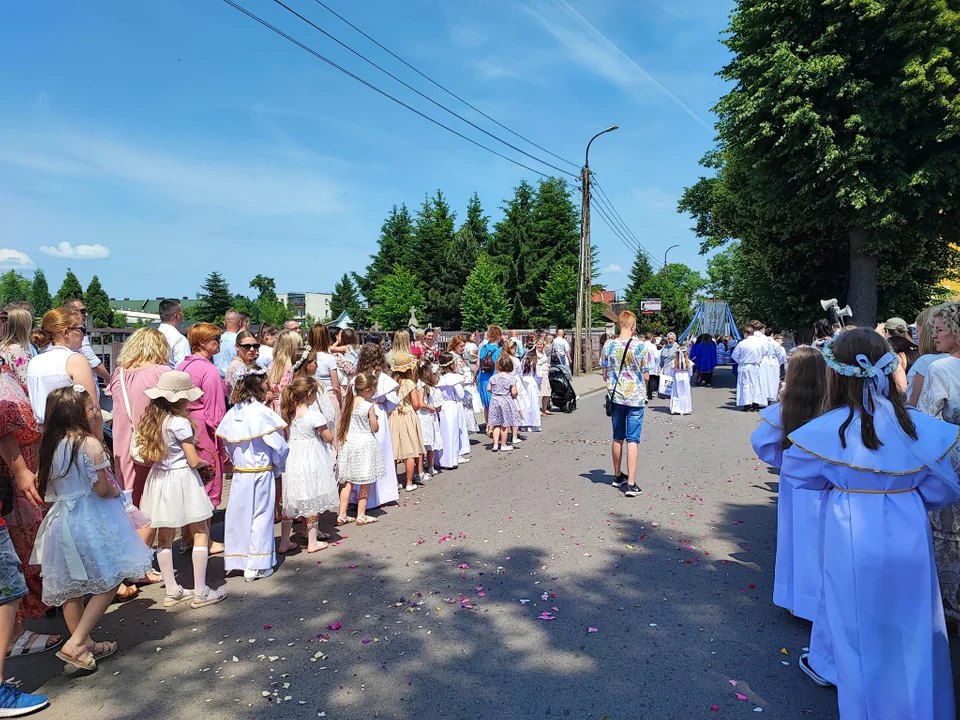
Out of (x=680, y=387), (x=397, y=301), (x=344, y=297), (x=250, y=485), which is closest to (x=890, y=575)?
(x=250, y=485)

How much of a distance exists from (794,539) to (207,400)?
4646mm

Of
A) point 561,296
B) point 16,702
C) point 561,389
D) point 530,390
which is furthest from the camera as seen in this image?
point 561,296

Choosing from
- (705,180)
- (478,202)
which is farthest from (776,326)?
(478,202)

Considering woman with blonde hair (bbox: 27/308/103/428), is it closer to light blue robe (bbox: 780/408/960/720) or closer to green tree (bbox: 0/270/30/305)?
light blue robe (bbox: 780/408/960/720)

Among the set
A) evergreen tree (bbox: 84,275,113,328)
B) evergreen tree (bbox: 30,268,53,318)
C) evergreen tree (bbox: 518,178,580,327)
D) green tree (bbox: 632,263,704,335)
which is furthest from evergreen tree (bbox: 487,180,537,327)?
evergreen tree (bbox: 30,268,53,318)

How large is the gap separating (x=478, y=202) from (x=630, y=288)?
2012cm

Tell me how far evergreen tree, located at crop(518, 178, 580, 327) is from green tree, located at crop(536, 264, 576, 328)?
1296mm

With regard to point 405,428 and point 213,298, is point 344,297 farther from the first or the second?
point 405,428

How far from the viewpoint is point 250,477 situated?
5.06 m

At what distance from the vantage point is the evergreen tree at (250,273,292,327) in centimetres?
10425

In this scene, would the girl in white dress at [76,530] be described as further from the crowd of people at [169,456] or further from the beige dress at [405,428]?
the beige dress at [405,428]

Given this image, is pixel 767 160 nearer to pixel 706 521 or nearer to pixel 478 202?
pixel 706 521

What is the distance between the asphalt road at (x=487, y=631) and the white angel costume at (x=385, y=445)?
224mm

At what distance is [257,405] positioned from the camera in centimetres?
509
